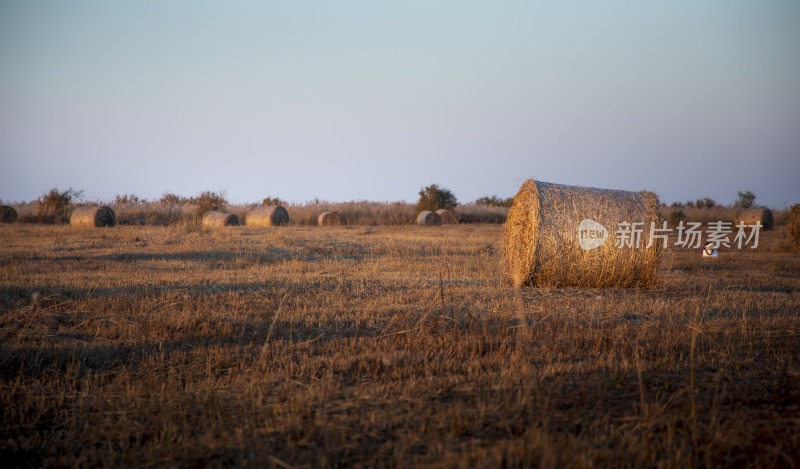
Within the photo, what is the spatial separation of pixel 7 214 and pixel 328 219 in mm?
14490

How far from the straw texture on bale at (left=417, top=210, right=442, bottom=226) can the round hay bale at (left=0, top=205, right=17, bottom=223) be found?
19193 millimetres

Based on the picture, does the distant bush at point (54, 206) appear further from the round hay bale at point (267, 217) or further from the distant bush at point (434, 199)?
the distant bush at point (434, 199)

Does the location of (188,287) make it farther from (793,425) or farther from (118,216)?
(118,216)

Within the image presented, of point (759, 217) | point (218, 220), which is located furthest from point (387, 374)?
point (759, 217)

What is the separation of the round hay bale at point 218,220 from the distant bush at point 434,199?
1203 centimetres

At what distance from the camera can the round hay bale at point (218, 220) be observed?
25938 millimetres

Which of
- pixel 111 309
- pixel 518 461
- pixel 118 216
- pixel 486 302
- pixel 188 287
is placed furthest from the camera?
pixel 118 216

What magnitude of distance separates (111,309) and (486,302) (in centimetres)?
465

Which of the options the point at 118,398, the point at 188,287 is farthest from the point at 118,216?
the point at 118,398

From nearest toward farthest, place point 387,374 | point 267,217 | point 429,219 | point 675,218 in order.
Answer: point 387,374
point 267,217
point 675,218
point 429,219

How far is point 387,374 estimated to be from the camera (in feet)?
14.9

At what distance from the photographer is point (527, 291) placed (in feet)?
28.3

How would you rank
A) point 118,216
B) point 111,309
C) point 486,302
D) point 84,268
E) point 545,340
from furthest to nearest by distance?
point 118,216, point 84,268, point 486,302, point 111,309, point 545,340

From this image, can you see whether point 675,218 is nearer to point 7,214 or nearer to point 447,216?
point 447,216
